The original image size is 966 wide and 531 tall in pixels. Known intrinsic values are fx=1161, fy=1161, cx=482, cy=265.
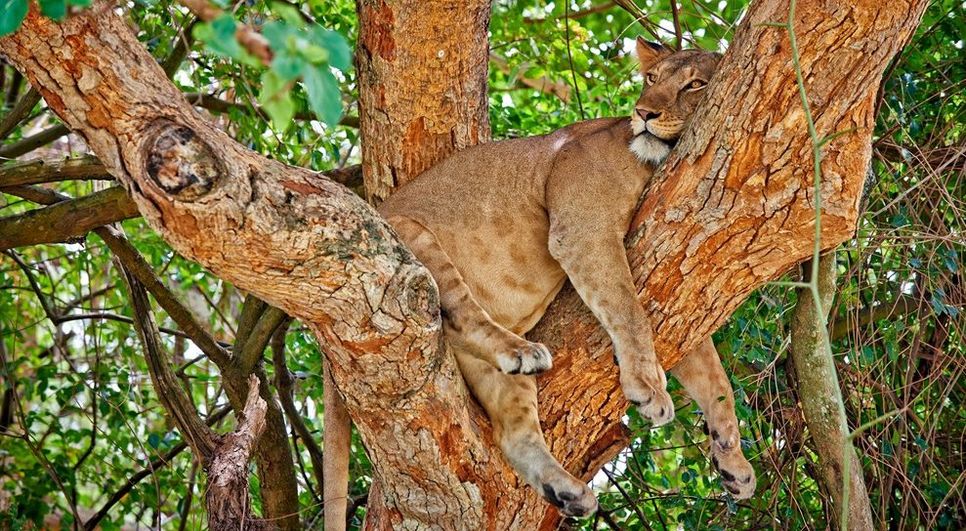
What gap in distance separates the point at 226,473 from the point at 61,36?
65.4 inches

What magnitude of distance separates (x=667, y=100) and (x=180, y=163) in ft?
6.52

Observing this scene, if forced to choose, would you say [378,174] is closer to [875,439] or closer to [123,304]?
[875,439]

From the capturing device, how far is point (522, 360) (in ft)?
11.8

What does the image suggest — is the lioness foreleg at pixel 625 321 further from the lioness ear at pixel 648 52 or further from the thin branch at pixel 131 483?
the thin branch at pixel 131 483

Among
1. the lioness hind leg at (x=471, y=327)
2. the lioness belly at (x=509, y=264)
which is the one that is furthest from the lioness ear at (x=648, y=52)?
the lioness hind leg at (x=471, y=327)

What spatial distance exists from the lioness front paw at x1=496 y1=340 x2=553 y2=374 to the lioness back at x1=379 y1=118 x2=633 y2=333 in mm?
460

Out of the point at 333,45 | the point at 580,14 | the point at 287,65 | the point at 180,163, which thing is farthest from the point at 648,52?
the point at 287,65

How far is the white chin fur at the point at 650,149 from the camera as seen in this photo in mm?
4023

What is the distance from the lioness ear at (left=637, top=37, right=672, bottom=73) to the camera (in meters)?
4.66

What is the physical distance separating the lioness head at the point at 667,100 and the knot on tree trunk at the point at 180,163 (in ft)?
5.74

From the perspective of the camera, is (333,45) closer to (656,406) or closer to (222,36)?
(222,36)

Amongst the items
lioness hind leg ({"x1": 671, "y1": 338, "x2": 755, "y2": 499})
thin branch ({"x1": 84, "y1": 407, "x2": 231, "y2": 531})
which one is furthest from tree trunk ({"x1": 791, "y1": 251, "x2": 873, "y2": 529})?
thin branch ({"x1": 84, "y1": 407, "x2": 231, "y2": 531})

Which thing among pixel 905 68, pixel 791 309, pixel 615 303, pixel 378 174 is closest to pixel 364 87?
pixel 378 174

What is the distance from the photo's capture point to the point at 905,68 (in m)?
5.11
